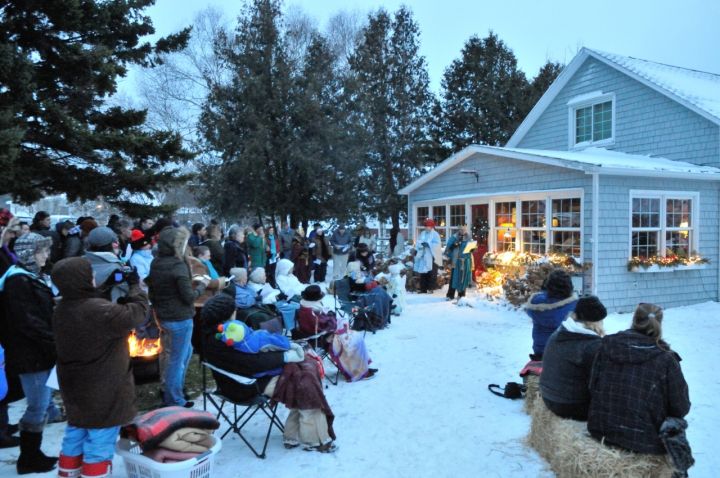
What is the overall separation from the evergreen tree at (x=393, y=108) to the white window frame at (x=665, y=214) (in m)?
12.0

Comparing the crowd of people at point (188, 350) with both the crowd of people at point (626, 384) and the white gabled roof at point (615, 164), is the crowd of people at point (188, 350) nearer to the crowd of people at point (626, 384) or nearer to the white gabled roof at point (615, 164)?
the crowd of people at point (626, 384)

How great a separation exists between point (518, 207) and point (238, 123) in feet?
35.2

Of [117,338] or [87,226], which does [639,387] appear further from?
[87,226]

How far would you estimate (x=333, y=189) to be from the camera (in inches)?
735

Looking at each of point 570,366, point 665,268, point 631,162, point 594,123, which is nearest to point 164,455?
point 570,366

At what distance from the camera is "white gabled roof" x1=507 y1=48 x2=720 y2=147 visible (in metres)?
11.4

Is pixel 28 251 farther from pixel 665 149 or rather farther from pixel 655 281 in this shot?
pixel 665 149

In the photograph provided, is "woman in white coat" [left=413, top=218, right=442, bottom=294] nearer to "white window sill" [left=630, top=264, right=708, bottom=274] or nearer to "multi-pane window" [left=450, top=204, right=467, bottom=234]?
"multi-pane window" [left=450, top=204, right=467, bottom=234]

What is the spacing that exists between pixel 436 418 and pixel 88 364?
9.77ft

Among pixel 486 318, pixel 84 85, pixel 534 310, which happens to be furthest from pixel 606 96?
pixel 84 85

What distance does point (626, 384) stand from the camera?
309 cm

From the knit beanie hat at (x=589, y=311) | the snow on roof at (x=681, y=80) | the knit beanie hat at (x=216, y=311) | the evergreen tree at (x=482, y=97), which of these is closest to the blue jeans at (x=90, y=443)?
the knit beanie hat at (x=216, y=311)

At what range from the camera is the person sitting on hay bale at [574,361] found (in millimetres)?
3578

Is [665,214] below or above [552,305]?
above
